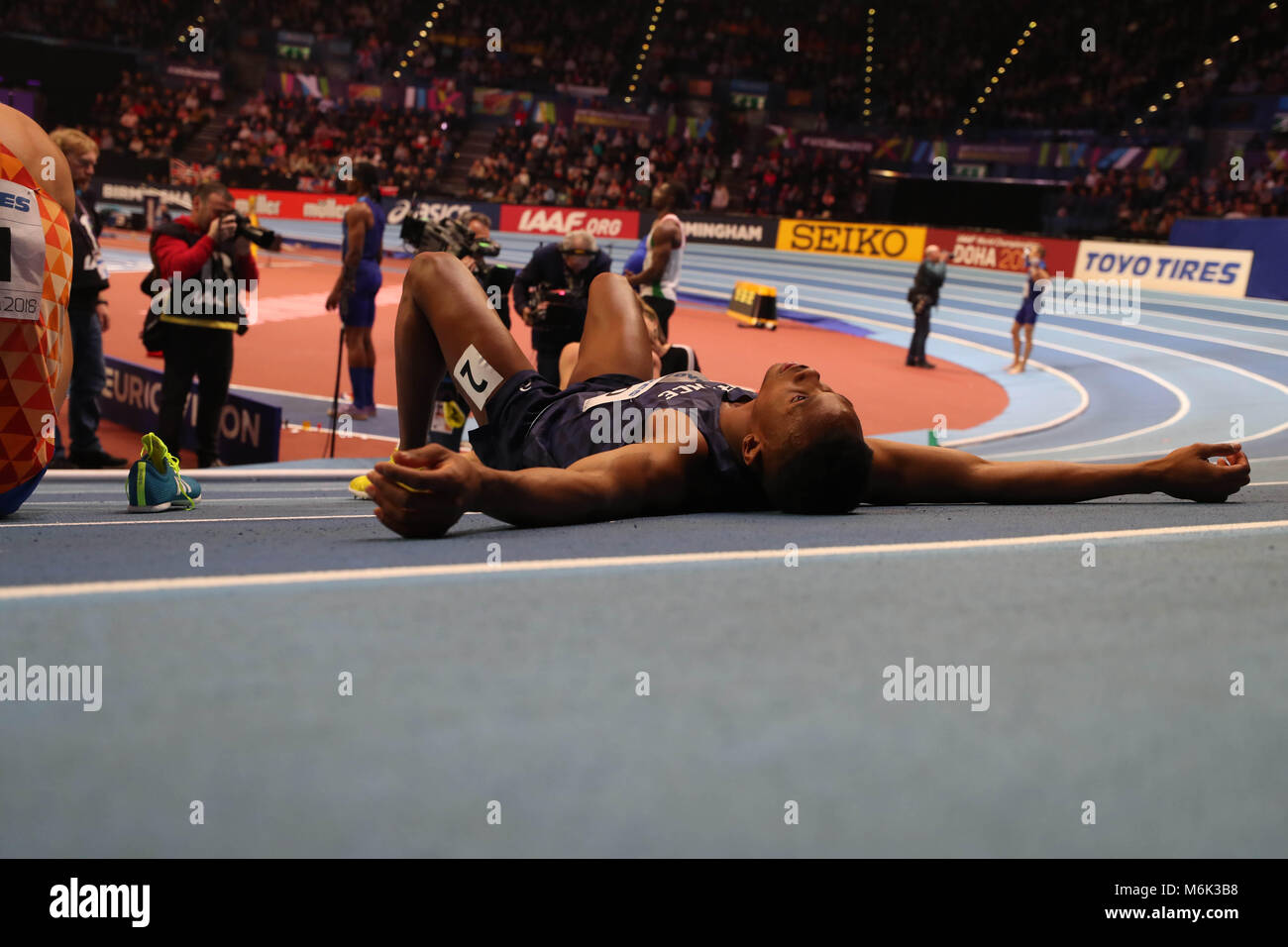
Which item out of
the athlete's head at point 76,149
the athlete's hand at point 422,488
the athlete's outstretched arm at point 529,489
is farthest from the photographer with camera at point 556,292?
the athlete's hand at point 422,488

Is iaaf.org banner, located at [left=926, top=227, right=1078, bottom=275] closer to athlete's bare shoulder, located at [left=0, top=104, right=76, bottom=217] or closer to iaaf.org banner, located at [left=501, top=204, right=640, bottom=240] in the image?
iaaf.org banner, located at [left=501, top=204, right=640, bottom=240]

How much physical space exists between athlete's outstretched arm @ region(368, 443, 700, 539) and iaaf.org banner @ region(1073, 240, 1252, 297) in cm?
1371

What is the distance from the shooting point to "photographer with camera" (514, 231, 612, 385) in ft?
18.0

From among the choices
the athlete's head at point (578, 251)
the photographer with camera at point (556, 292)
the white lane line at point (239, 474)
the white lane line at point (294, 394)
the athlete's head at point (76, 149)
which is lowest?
the white lane line at point (294, 394)

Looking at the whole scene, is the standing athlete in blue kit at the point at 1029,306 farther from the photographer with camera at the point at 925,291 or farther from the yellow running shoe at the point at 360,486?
the yellow running shoe at the point at 360,486

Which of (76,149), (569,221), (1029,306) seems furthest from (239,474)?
(569,221)

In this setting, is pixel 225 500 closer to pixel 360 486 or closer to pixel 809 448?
pixel 360 486

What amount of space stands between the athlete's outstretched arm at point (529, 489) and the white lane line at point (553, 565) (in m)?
0.34

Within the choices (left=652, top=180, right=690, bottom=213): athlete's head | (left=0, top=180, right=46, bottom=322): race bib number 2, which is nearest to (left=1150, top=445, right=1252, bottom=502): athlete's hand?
(left=0, top=180, right=46, bottom=322): race bib number 2

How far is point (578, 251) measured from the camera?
18.3 ft

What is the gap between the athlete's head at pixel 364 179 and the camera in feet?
21.3

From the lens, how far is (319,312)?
12547 millimetres
